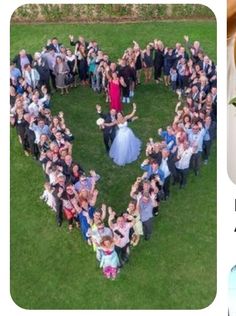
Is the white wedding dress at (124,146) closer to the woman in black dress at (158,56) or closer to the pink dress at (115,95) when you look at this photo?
the pink dress at (115,95)

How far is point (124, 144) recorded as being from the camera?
23.3 feet

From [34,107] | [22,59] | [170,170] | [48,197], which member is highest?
[22,59]

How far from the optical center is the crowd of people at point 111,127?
266 inches

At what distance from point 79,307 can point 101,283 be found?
1.05 feet

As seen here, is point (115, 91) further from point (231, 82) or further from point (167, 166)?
point (231, 82)

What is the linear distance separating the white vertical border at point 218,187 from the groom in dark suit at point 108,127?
1.10 meters

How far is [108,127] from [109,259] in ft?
4.53

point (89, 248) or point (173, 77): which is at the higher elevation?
point (173, 77)

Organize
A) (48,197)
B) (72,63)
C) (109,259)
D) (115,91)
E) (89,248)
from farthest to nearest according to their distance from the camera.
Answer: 1. (72,63)
2. (115,91)
3. (48,197)
4. (89,248)
5. (109,259)

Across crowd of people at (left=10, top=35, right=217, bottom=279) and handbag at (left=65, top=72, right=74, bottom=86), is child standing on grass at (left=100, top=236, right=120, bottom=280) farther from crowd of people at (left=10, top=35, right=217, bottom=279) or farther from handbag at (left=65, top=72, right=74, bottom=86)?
handbag at (left=65, top=72, right=74, bottom=86)

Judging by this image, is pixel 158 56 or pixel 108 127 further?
pixel 158 56

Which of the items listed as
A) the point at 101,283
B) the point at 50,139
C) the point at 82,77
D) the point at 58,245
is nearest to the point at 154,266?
the point at 101,283

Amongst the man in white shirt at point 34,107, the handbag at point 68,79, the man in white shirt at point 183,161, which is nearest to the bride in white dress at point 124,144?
the man in white shirt at point 183,161

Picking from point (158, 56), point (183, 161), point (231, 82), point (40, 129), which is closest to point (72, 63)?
point (40, 129)
